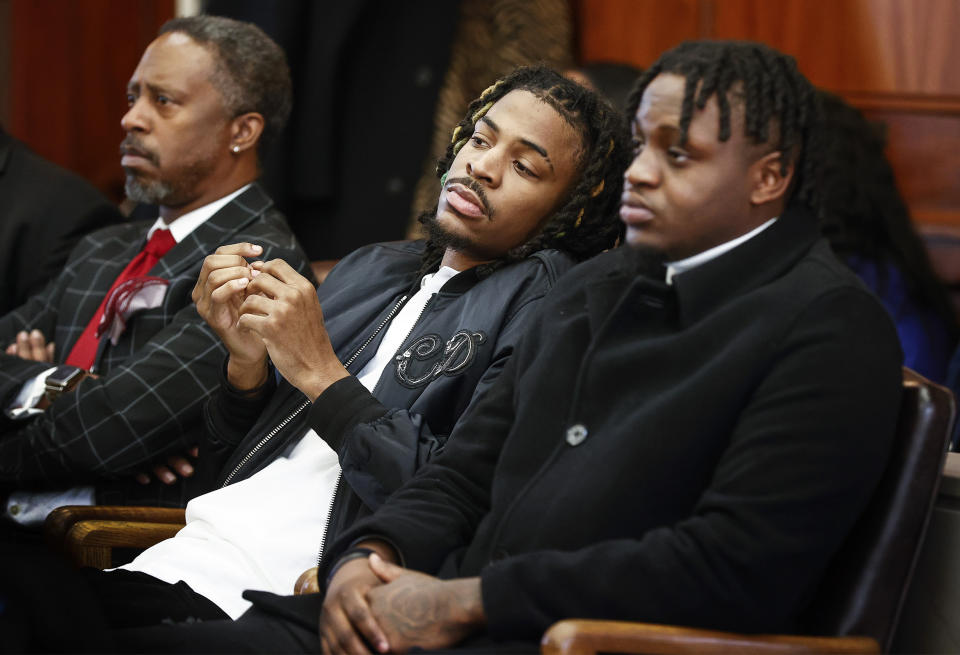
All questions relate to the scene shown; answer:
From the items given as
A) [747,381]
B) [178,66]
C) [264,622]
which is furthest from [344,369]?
[178,66]

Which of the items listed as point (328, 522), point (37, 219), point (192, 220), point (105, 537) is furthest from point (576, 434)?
point (37, 219)

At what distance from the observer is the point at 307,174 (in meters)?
3.41

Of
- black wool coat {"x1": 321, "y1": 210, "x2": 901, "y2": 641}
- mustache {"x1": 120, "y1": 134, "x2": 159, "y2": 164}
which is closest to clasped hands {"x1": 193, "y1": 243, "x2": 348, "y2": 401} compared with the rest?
black wool coat {"x1": 321, "y1": 210, "x2": 901, "y2": 641}

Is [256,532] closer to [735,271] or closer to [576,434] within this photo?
[576,434]

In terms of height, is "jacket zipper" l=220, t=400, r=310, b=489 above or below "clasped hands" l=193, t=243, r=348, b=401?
below

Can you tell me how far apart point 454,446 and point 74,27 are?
3106 millimetres

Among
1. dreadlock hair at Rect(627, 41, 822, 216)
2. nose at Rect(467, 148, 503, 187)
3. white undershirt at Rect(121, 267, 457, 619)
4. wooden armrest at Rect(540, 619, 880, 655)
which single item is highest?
dreadlock hair at Rect(627, 41, 822, 216)

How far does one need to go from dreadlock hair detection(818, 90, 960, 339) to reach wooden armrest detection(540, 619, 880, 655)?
5.58 ft

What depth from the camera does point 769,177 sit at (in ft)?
4.89

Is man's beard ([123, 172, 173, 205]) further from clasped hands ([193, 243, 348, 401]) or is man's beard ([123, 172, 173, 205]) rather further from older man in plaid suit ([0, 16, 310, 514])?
clasped hands ([193, 243, 348, 401])

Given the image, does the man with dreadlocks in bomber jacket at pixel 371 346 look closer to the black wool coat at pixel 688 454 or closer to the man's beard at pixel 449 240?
the man's beard at pixel 449 240

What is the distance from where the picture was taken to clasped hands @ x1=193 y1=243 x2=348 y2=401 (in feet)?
6.03

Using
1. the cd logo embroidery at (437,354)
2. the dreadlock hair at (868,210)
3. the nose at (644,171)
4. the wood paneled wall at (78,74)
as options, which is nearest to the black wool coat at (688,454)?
the nose at (644,171)

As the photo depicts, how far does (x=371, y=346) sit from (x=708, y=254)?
0.70 meters
